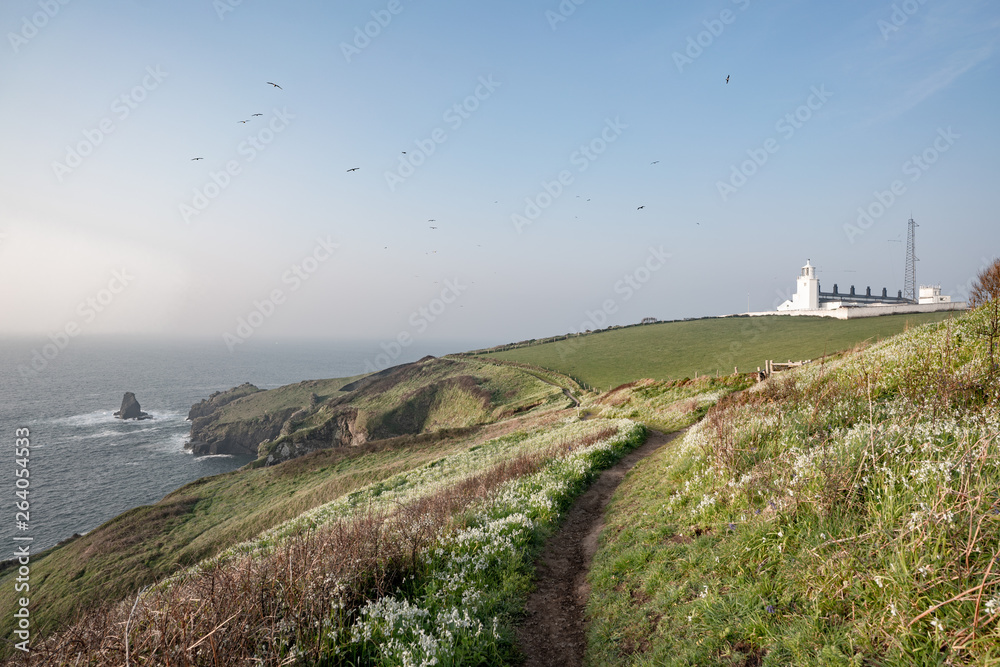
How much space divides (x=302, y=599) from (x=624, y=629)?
14.5 feet

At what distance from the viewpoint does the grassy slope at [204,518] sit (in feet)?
79.8

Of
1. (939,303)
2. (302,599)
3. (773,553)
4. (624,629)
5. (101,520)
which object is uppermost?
(939,303)

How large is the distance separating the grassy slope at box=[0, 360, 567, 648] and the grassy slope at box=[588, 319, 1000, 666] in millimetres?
17213

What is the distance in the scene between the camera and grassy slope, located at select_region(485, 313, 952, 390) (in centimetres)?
5462

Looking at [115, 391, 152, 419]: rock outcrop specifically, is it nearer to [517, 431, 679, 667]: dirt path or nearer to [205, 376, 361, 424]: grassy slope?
[205, 376, 361, 424]: grassy slope

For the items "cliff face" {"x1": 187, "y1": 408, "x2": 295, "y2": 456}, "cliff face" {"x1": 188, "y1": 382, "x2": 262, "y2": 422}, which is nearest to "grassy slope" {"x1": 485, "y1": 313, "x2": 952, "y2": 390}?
"cliff face" {"x1": 187, "y1": 408, "x2": 295, "y2": 456}

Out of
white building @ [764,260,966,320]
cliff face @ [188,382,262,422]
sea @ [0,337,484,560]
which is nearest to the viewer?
sea @ [0,337,484,560]

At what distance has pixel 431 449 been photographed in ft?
129

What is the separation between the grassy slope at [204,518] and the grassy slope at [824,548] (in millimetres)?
→ 17213

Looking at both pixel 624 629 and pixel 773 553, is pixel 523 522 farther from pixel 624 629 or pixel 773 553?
pixel 773 553

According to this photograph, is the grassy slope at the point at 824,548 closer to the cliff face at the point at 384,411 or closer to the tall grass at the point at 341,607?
the tall grass at the point at 341,607

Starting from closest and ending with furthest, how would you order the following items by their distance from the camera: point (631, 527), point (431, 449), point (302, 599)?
point (302, 599), point (631, 527), point (431, 449)

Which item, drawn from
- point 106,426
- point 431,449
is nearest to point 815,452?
point 431,449

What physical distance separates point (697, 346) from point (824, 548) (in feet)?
223
